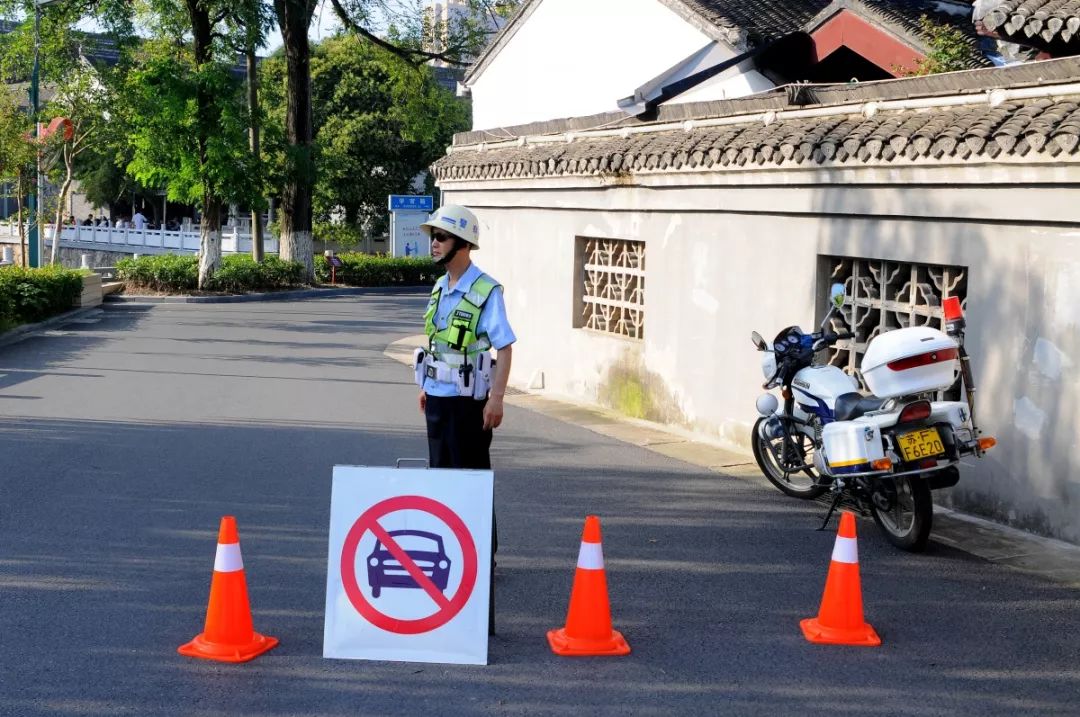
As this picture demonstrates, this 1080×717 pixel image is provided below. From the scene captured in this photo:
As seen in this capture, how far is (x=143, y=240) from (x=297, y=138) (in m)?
16.5

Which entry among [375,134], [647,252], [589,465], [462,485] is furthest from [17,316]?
[375,134]

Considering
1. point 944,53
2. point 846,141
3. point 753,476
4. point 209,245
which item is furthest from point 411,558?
point 209,245

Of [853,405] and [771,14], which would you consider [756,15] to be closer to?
[771,14]

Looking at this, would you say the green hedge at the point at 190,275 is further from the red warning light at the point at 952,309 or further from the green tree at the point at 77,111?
the red warning light at the point at 952,309

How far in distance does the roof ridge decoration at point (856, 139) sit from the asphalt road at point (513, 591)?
2.42m

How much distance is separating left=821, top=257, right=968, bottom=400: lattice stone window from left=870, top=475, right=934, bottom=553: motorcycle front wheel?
1.43 meters

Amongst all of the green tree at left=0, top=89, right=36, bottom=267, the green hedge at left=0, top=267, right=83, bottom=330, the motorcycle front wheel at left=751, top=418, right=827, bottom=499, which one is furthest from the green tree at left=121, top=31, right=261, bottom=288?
the motorcycle front wheel at left=751, top=418, right=827, bottom=499

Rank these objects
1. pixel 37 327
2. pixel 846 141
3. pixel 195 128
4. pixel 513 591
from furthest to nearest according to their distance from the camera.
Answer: pixel 195 128 < pixel 37 327 < pixel 846 141 < pixel 513 591

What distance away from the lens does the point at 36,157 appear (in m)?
27.6

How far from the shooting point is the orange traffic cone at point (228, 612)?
17.7ft

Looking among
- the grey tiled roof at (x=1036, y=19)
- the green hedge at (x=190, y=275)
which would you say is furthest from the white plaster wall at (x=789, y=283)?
the green hedge at (x=190, y=275)

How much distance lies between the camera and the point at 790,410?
9164mm

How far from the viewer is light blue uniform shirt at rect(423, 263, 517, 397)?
20.4 feet

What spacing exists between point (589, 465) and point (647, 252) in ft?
10.1
